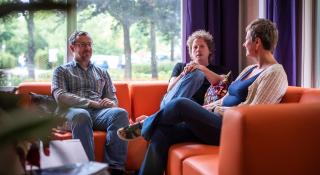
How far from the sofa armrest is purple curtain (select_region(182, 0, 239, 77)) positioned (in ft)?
7.27

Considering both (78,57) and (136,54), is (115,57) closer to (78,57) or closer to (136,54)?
(136,54)

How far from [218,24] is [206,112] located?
1748 mm

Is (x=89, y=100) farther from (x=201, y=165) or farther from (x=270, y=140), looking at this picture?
(x=270, y=140)

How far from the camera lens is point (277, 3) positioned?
3131mm

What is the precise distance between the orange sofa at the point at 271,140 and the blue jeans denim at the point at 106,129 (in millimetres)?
1196

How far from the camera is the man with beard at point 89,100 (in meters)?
2.64

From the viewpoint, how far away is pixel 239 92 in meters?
2.43

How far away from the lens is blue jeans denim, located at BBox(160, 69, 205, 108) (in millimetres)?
2809

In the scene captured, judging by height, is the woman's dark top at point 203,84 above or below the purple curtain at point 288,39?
below

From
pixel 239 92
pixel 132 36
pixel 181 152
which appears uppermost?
pixel 132 36

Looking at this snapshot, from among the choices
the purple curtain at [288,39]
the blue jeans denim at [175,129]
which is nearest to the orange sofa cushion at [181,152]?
the blue jeans denim at [175,129]

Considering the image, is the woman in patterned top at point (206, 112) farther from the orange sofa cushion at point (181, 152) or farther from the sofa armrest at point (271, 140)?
the sofa armrest at point (271, 140)

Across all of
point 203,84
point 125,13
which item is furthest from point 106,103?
point 125,13

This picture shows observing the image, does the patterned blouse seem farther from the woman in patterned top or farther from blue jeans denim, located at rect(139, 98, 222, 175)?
blue jeans denim, located at rect(139, 98, 222, 175)
